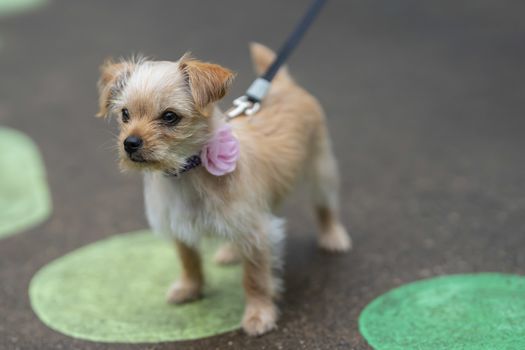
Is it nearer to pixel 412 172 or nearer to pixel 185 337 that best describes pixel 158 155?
pixel 185 337

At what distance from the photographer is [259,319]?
3840 millimetres

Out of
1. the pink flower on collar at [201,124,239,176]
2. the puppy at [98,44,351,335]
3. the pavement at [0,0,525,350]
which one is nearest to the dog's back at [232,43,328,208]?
the puppy at [98,44,351,335]

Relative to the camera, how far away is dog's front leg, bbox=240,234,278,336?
12.6 feet

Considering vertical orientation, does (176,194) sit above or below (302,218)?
above

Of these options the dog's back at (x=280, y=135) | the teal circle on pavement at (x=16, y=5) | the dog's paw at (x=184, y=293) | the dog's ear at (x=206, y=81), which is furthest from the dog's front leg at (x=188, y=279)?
the teal circle on pavement at (x=16, y=5)

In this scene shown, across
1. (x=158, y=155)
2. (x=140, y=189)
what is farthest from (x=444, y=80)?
(x=158, y=155)

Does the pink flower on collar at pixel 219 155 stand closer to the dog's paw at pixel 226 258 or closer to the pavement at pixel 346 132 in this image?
the pavement at pixel 346 132

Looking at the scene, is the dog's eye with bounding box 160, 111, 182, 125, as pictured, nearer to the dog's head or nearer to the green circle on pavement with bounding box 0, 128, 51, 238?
the dog's head

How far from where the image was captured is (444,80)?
7992 mm

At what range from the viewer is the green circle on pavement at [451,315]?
3547 millimetres

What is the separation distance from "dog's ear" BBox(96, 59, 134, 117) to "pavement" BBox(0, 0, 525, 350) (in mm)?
259

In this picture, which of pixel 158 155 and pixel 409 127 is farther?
pixel 409 127

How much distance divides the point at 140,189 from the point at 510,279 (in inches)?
127

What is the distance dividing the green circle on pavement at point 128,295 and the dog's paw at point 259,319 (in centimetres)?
12
